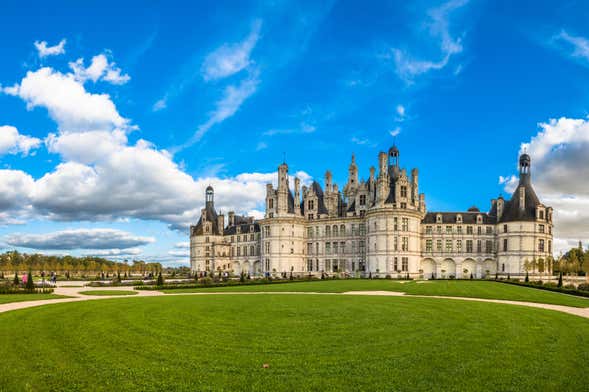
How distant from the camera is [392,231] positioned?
6569 centimetres

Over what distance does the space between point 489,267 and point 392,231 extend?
1761cm

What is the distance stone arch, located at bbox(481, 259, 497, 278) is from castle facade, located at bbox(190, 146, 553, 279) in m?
0.14

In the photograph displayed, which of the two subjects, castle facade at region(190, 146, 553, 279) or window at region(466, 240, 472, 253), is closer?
castle facade at region(190, 146, 553, 279)

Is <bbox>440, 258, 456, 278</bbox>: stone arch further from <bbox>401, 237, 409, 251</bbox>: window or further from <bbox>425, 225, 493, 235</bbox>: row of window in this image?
<bbox>401, 237, 409, 251</bbox>: window

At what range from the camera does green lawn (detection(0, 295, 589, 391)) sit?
9305 mm

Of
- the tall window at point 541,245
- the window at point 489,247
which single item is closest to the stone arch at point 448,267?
the window at point 489,247

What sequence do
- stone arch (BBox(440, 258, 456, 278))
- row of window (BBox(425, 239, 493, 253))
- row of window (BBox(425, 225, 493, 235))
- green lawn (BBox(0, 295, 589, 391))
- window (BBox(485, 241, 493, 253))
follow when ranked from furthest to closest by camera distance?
stone arch (BBox(440, 258, 456, 278)) → row of window (BBox(425, 225, 493, 235)) → row of window (BBox(425, 239, 493, 253)) → window (BBox(485, 241, 493, 253)) → green lawn (BBox(0, 295, 589, 391))

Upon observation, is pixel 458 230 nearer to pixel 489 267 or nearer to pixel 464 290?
pixel 489 267

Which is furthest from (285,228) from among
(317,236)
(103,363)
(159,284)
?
(103,363)

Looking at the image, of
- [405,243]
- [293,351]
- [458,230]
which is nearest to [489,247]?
[458,230]

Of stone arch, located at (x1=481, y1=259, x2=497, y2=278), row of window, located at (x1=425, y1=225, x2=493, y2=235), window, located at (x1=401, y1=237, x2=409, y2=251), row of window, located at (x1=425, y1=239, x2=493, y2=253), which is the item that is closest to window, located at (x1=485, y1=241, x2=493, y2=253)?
row of window, located at (x1=425, y1=239, x2=493, y2=253)

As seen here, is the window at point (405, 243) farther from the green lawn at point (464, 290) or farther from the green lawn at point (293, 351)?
the green lawn at point (293, 351)

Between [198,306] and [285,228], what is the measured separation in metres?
55.1

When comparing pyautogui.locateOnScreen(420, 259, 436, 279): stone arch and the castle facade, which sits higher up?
the castle facade
